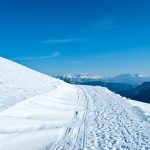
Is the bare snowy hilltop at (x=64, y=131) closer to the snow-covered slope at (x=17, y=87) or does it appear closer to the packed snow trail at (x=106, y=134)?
the packed snow trail at (x=106, y=134)

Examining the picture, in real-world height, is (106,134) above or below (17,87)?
below

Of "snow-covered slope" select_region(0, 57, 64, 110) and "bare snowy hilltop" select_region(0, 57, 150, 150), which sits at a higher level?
"snow-covered slope" select_region(0, 57, 64, 110)

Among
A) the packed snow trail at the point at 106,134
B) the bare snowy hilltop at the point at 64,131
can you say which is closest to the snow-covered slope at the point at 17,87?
the bare snowy hilltop at the point at 64,131

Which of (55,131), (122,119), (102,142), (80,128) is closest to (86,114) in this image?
(122,119)

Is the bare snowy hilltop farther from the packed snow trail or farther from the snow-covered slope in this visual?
the snow-covered slope

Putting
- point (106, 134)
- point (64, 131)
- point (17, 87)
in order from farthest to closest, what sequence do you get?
1. point (17, 87)
2. point (64, 131)
3. point (106, 134)

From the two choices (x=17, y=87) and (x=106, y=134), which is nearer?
(x=106, y=134)

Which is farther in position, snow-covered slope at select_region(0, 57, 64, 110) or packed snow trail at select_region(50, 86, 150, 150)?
snow-covered slope at select_region(0, 57, 64, 110)

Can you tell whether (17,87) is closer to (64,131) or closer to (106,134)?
(64,131)

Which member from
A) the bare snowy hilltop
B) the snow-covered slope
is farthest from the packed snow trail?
the snow-covered slope

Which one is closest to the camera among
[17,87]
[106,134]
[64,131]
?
[106,134]

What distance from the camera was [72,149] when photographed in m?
11.3

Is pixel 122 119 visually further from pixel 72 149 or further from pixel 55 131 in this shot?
pixel 72 149

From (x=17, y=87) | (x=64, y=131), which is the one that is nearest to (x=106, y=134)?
(x=64, y=131)
